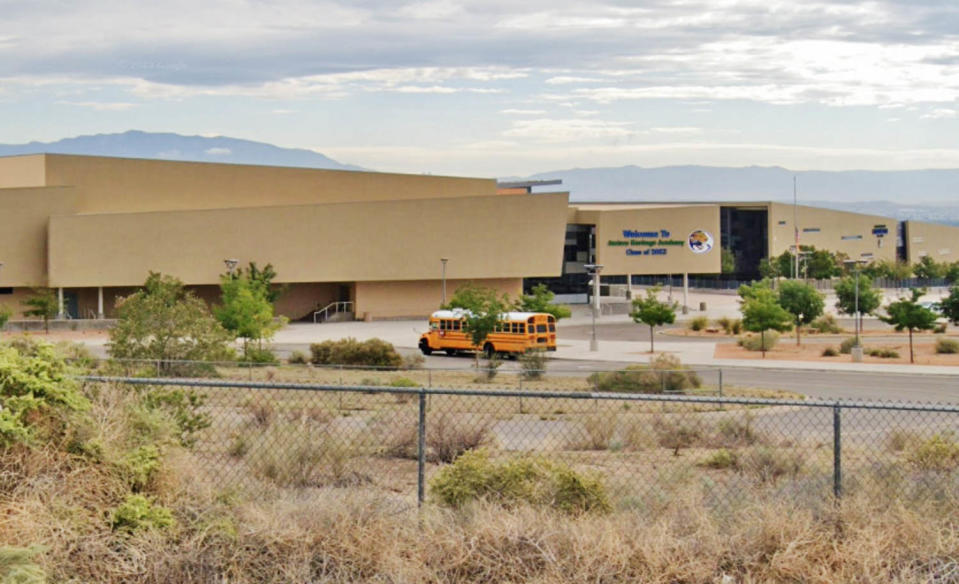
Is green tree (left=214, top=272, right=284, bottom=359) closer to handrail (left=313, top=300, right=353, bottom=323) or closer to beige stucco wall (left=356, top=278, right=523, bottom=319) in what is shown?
beige stucco wall (left=356, top=278, right=523, bottom=319)

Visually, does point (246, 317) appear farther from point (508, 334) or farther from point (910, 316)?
point (910, 316)

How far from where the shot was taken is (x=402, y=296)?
72562mm

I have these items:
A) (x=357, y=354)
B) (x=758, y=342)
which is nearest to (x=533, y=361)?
(x=357, y=354)

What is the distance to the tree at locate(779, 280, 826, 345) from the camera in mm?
56656

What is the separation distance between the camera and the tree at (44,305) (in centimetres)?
6293

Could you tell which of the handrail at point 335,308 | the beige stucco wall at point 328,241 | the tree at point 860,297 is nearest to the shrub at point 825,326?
the tree at point 860,297

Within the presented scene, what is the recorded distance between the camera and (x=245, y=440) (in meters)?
12.9

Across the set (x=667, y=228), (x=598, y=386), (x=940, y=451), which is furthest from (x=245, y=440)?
(x=667, y=228)

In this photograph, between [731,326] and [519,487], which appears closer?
[519,487]

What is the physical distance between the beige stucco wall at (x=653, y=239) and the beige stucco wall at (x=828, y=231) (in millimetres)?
34806

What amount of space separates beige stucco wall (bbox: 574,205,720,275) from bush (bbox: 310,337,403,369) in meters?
35.1

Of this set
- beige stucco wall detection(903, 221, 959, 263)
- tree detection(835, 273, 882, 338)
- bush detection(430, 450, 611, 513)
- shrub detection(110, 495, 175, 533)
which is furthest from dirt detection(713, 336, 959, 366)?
beige stucco wall detection(903, 221, 959, 263)

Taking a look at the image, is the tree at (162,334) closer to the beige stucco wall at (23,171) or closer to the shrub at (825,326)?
the shrub at (825,326)

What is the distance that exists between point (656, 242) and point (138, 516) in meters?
72.3
